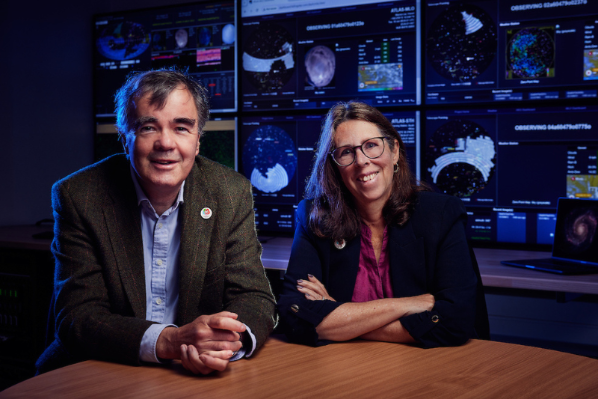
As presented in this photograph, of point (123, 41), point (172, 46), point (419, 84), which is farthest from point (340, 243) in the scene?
point (123, 41)

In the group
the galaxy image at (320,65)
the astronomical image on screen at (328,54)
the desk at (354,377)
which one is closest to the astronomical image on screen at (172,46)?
the astronomical image on screen at (328,54)

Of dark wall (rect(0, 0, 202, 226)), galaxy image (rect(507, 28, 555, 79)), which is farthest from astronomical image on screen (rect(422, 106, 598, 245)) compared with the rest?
dark wall (rect(0, 0, 202, 226))

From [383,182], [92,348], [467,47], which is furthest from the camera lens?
[467,47]

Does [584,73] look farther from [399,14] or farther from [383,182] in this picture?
[383,182]

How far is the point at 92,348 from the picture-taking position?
1331 millimetres

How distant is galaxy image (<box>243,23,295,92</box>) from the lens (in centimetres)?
294

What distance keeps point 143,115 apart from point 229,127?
1560 mm

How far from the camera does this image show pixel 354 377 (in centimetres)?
116

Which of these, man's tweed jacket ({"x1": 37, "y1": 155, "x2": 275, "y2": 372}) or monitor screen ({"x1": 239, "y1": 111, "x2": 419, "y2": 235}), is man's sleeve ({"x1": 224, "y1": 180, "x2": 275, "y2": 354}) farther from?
monitor screen ({"x1": 239, "y1": 111, "x2": 419, "y2": 235})

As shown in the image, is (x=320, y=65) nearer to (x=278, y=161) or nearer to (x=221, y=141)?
(x=278, y=161)

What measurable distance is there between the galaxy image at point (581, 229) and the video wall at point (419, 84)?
23 centimetres

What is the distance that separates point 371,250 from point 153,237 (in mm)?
694

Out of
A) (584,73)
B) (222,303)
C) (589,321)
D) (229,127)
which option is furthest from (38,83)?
(589,321)

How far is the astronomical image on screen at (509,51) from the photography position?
237 cm
